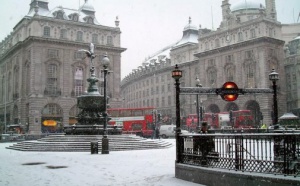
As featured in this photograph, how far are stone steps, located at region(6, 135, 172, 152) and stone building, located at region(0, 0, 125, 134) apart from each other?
3383 cm

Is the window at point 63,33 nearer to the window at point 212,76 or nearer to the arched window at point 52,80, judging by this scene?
the arched window at point 52,80

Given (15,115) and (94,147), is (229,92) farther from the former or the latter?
(15,115)

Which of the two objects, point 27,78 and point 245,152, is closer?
point 245,152

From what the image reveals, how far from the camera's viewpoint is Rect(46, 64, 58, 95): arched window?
61688 millimetres

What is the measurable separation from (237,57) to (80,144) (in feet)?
149

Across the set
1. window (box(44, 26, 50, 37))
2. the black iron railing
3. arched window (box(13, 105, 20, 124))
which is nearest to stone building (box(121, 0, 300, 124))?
window (box(44, 26, 50, 37))

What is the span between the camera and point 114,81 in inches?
2707

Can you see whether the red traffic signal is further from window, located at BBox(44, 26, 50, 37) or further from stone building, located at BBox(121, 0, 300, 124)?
window, located at BBox(44, 26, 50, 37)

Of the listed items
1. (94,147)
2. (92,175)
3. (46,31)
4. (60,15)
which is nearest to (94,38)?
(60,15)

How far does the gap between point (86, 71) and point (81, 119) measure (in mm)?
39297

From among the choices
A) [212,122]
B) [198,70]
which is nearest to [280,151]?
[212,122]

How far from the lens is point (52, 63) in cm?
6216

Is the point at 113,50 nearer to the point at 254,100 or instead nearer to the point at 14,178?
the point at 254,100

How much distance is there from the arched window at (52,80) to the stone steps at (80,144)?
35.6 meters
